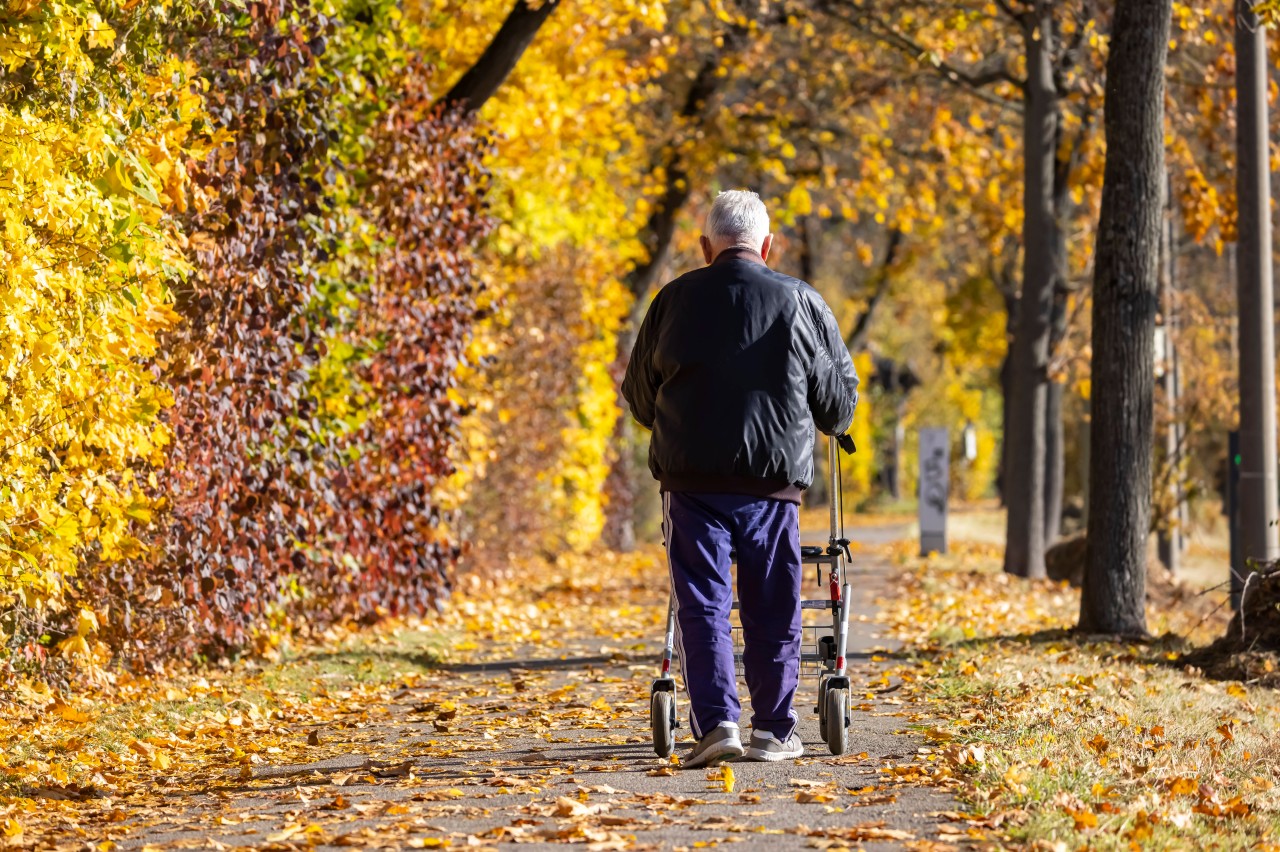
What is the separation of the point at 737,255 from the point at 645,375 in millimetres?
567

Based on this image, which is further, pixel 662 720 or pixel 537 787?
pixel 662 720

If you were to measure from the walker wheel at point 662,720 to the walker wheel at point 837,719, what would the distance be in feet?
1.90

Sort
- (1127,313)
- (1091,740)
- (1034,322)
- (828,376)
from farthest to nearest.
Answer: (1034,322), (1127,313), (1091,740), (828,376)

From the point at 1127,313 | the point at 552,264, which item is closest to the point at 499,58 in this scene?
the point at 1127,313

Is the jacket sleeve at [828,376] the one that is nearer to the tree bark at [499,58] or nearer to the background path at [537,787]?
the background path at [537,787]

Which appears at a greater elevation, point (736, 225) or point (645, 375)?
point (736, 225)

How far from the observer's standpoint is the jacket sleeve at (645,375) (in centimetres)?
623

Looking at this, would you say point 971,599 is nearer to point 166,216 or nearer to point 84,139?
point 166,216

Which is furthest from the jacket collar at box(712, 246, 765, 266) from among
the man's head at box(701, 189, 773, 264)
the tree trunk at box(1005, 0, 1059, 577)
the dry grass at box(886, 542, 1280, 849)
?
the tree trunk at box(1005, 0, 1059, 577)

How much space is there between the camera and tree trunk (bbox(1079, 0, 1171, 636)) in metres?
10.4

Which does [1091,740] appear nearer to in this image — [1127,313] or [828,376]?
[828,376]

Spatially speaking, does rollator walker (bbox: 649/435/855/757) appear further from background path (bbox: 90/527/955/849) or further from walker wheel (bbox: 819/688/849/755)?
background path (bbox: 90/527/955/849)

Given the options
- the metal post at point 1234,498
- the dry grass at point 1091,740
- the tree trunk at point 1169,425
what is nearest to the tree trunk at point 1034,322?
the tree trunk at point 1169,425

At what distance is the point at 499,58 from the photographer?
1223 cm
